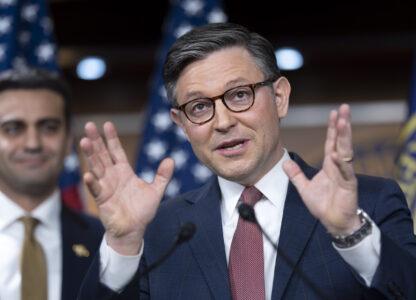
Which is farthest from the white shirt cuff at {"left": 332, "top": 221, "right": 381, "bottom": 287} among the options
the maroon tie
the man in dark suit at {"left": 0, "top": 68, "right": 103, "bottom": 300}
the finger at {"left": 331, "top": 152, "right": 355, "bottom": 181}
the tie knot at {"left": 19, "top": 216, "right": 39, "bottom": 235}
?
the tie knot at {"left": 19, "top": 216, "right": 39, "bottom": 235}

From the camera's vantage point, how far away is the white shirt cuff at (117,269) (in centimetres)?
139

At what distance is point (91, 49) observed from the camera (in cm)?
461

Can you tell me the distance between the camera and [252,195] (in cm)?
160

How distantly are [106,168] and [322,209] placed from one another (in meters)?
0.54

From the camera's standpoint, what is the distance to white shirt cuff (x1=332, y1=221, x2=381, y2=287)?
122 cm

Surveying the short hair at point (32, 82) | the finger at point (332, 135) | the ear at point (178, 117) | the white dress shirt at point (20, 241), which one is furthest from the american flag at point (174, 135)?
the finger at point (332, 135)

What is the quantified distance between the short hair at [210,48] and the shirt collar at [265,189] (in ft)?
0.94

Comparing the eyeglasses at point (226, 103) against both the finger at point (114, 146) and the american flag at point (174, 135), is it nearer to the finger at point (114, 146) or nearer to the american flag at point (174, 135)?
the finger at point (114, 146)

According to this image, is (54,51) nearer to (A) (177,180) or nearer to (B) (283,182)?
(A) (177,180)

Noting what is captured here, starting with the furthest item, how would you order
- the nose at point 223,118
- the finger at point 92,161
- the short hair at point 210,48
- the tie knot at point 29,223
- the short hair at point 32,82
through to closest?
1. the short hair at point 32,82
2. the tie knot at point 29,223
3. the short hair at point 210,48
4. the nose at point 223,118
5. the finger at point 92,161

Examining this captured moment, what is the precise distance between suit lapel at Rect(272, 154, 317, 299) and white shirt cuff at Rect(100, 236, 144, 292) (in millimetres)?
346

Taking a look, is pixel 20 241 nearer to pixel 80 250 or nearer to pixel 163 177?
pixel 80 250

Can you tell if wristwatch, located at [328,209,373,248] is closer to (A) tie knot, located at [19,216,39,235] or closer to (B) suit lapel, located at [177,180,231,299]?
(B) suit lapel, located at [177,180,231,299]

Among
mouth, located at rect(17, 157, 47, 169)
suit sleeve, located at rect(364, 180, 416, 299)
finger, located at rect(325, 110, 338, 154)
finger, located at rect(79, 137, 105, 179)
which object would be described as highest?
finger, located at rect(325, 110, 338, 154)
